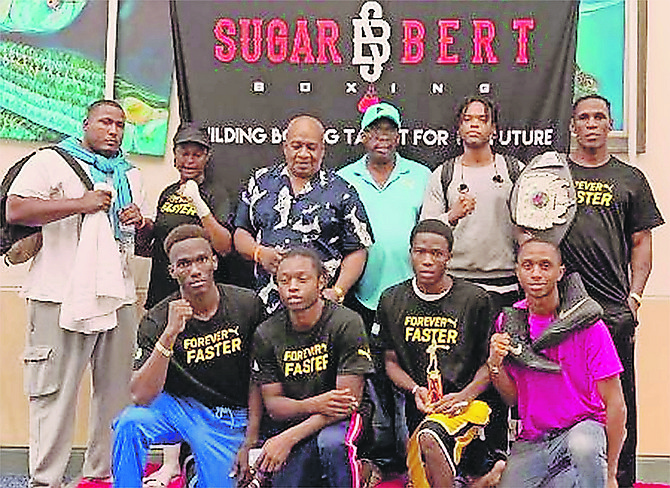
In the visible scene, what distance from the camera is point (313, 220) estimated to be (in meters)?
4.57

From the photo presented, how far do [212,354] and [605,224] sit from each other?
176cm

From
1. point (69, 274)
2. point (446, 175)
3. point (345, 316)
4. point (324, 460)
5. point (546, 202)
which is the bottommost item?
point (324, 460)

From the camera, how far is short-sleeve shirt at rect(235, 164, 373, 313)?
4570 millimetres

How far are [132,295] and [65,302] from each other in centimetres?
37

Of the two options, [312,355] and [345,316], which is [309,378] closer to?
[312,355]

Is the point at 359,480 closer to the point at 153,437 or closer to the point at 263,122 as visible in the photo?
the point at 153,437

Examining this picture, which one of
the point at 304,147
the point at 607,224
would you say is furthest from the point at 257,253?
the point at 607,224

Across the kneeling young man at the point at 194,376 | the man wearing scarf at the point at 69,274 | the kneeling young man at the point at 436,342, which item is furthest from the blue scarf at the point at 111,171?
the kneeling young man at the point at 436,342

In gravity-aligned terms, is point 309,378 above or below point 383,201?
below

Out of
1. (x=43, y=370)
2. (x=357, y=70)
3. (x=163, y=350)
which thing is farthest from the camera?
(x=357, y=70)

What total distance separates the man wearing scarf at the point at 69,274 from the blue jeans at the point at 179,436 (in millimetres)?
661

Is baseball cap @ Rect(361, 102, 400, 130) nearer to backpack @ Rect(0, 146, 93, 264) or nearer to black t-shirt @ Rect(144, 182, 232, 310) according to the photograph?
black t-shirt @ Rect(144, 182, 232, 310)

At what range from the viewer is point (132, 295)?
4922mm

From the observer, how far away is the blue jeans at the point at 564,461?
3816mm
